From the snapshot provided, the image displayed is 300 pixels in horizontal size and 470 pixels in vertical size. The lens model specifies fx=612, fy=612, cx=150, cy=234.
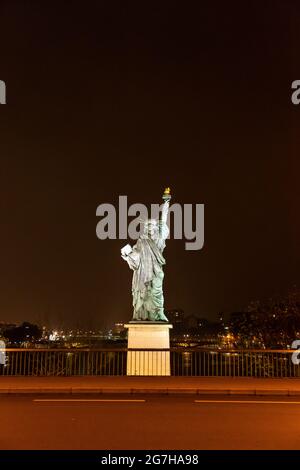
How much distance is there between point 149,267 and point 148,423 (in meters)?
14.3

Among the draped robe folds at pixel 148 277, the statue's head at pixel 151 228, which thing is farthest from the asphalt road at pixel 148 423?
the statue's head at pixel 151 228

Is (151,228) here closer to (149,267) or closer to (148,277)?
(149,267)

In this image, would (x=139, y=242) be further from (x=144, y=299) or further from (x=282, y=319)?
(x=282, y=319)

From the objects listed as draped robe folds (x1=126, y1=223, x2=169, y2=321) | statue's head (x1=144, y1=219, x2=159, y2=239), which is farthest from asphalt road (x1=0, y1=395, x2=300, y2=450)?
statue's head (x1=144, y1=219, x2=159, y2=239)

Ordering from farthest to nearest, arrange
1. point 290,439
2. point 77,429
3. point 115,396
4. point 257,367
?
point 257,367, point 115,396, point 77,429, point 290,439

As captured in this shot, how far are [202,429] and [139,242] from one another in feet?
50.3

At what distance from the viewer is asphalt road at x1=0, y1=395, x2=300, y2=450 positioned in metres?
8.72

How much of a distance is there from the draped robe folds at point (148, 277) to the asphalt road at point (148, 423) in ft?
32.5

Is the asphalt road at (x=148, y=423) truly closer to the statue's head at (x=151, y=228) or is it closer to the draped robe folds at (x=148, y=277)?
the draped robe folds at (x=148, y=277)

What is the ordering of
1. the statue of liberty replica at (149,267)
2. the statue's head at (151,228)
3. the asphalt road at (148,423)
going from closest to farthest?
the asphalt road at (148,423)
the statue of liberty replica at (149,267)
the statue's head at (151,228)

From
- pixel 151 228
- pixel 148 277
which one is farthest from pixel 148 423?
pixel 151 228

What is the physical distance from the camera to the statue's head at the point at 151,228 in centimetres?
2488

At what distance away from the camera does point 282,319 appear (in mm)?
37875

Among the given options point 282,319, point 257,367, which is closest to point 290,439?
point 257,367
